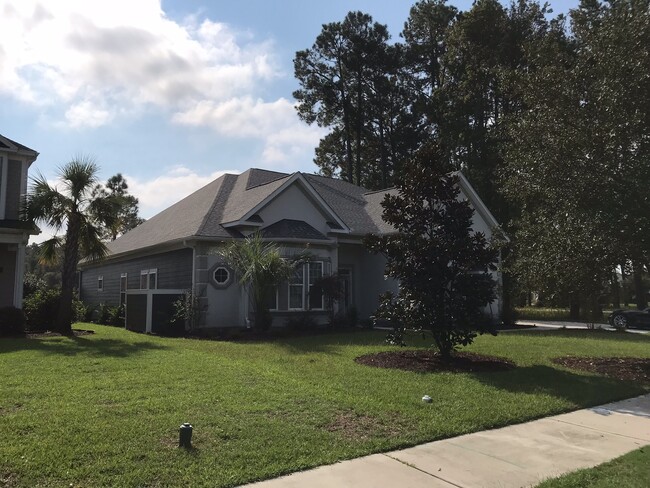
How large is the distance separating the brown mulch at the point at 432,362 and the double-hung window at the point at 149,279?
13.2m

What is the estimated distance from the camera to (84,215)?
1695 centimetres

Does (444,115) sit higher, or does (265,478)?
(444,115)

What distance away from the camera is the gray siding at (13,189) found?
17688 mm

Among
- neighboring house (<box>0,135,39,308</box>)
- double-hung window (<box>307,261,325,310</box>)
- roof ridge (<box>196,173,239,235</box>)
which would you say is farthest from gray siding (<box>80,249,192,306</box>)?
neighboring house (<box>0,135,39,308</box>)

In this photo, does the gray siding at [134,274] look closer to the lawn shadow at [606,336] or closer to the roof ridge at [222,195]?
the roof ridge at [222,195]

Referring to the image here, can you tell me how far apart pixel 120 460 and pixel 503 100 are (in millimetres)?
34215

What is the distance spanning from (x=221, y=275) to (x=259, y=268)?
3.04m

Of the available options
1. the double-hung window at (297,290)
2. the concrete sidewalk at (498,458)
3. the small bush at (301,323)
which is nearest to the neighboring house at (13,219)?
the double-hung window at (297,290)

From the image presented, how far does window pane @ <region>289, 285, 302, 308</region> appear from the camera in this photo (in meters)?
19.0

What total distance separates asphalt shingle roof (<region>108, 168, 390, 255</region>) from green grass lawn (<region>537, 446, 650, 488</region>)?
14.3 metres

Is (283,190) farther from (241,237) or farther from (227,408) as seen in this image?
(227,408)

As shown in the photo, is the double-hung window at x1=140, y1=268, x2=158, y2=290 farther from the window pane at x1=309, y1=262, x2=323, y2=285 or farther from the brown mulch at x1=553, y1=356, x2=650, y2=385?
the brown mulch at x1=553, y1=356, x2=650, y2=385

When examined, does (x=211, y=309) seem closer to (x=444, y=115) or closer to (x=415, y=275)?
(x=415, y=275)

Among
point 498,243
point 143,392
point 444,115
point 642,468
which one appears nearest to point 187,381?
point 143,392
